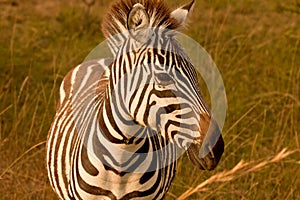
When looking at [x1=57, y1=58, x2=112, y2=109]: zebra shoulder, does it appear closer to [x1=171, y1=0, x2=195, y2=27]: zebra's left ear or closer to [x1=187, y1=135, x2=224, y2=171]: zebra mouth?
[x1=171, y1=0, x2=195, y2=27]: zebra's left ear

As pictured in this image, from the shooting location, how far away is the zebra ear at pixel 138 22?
318cm

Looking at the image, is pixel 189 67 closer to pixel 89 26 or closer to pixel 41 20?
pixel 89 26

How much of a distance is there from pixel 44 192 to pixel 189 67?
1.81m

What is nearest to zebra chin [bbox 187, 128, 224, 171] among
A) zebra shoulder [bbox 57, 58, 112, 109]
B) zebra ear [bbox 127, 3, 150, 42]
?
zebra ear [bbox 127, 3, 150, 42]

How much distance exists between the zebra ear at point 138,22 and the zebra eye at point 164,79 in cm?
20

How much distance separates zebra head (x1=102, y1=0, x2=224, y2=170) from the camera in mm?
2984

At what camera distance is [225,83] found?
251 inches

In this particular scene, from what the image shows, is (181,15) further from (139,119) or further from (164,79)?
(139,119)

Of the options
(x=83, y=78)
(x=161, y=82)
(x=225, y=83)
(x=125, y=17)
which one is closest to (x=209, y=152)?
(x=161, y=82)

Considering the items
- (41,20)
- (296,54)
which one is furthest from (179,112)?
(41,20)

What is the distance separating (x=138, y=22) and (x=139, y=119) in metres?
0.40

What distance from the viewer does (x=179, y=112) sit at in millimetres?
3066

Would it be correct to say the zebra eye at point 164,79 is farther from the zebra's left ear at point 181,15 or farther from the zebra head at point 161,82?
the zebra's left ear at point 181,15

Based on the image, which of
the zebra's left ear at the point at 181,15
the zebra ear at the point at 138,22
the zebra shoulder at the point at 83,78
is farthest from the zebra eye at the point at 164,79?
the zebra shoulder at the point at 83,78
